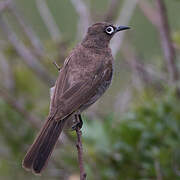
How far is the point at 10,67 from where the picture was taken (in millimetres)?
6516

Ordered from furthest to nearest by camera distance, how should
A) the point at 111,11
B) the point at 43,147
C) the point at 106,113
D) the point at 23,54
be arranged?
1. the point at 111,11
2. the point at 106,113
3. the point at 23,54
4. the point at 43,147

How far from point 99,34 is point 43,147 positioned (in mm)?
1683

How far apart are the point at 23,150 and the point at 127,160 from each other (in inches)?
53.4

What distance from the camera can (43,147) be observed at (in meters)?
4.15

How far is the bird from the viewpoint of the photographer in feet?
13.5

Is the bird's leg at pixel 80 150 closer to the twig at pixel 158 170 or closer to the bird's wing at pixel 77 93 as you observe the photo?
the bird's wing at pixel 77 93

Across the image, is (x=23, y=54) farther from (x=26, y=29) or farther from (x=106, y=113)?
(x=106, y=113)

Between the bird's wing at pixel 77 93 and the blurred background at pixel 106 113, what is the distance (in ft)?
1.82

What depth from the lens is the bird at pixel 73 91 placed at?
4.11m

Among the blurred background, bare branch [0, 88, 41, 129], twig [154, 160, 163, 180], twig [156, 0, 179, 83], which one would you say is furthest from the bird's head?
twig [154, 160, 163, 180]

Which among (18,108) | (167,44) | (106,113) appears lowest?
(106,113)

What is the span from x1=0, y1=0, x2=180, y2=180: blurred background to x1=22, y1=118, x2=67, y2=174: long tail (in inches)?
35.0

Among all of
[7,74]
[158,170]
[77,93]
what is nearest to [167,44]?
[77,93]

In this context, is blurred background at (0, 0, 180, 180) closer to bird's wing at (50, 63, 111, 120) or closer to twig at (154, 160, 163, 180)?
twig at (154, 160, 163, 180)
